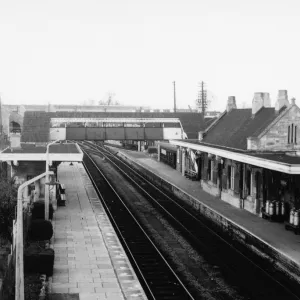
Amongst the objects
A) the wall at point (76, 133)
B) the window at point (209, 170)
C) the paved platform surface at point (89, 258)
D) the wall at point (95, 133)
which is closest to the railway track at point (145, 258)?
the paved platform surface at point (89, 258)

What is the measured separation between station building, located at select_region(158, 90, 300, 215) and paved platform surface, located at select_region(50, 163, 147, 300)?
8184 mm

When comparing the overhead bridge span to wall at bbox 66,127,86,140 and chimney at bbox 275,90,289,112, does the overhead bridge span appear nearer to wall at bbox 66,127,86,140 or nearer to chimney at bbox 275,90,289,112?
wall at bbox 66,127,86,140

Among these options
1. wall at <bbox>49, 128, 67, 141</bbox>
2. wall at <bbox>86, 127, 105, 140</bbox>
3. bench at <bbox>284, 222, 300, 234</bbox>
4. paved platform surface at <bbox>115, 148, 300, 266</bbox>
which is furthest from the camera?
wall at <bbox>86, 127, 105, 140</bbox>

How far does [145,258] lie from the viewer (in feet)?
74.9

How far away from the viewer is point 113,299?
16531 millimetres

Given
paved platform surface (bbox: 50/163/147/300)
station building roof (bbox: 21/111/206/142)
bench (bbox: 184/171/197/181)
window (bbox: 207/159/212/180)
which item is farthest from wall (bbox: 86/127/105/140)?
paved platform surface (bbox: 50/163/147/300)

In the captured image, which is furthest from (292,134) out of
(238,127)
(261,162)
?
(261,162)

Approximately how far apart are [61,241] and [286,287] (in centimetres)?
1069

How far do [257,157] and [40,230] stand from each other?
36.7ft

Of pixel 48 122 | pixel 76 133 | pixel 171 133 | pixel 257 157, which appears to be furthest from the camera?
pixel 171 133

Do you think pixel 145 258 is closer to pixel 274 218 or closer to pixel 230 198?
pixel 274 218

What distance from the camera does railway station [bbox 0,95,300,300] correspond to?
19.6 metres

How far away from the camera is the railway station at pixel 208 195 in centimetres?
1961

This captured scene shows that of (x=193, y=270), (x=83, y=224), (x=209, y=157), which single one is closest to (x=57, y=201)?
(x=83, y=224)
